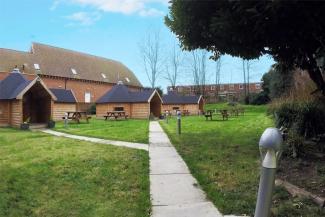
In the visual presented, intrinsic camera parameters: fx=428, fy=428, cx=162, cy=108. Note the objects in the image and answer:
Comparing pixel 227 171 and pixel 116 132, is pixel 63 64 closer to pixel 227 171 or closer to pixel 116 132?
pixel 116 132

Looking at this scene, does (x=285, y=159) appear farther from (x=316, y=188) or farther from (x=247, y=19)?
(x=247, y=19)

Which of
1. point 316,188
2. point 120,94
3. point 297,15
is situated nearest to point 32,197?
point 316,188

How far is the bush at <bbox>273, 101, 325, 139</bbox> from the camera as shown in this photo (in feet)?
37.4

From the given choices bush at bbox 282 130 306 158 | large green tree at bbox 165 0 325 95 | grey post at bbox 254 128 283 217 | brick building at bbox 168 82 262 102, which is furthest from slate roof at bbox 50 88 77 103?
brick building at bbox 168 82 262 102

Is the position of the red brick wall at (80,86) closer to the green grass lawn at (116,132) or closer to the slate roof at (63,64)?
the slate roof at (63,64)

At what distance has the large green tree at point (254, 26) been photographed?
7309 mm

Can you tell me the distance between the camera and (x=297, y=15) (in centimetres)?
748

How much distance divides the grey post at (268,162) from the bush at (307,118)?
301 inches

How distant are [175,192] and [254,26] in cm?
350

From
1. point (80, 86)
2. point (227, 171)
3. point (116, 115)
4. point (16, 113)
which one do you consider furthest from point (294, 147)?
point (80, 86)

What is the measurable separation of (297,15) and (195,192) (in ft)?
11.8

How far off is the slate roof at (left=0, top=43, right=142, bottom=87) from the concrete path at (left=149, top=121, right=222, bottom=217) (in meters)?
47.6

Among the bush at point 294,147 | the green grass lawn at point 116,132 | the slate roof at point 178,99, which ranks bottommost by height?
the green grass lawn at point 116,132

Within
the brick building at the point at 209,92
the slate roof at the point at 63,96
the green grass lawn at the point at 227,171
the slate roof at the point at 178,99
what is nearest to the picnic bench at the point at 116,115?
the slate roof at the point at 63,96
